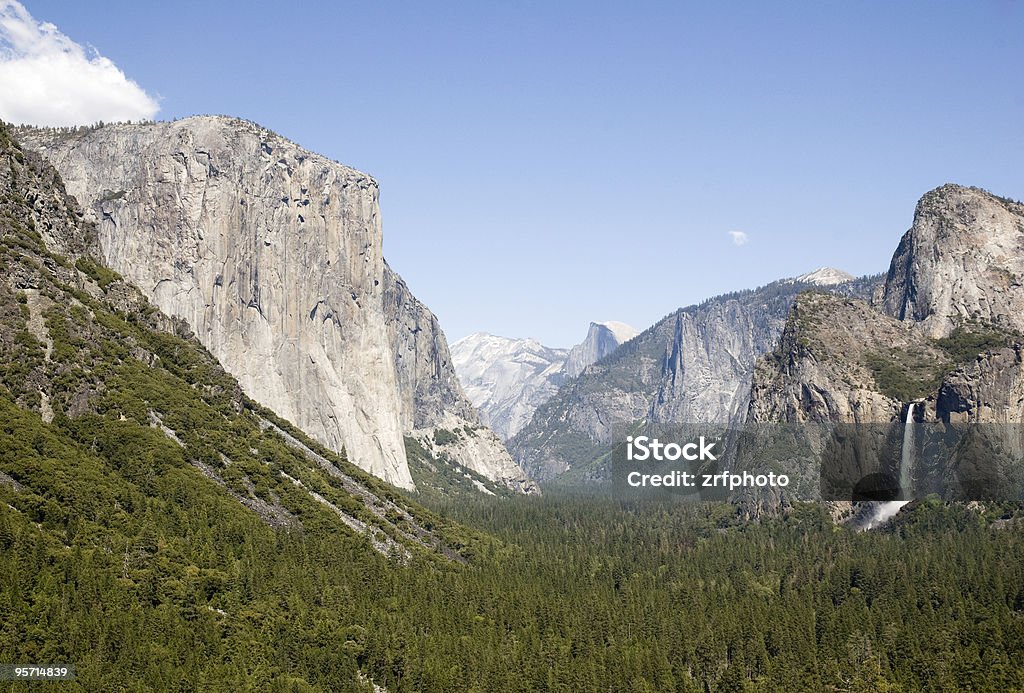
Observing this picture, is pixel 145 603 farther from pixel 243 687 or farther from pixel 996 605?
pixel 996 605

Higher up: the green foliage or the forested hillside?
the green foliage

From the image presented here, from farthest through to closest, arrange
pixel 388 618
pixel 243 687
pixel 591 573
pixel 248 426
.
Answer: pixel 591 573
pixel 248 426
pixel 388 618
pixel 243 687

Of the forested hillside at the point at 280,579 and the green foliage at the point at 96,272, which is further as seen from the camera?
the green foliage at the point at 96,272

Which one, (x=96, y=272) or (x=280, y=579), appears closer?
(x=280, y=579)

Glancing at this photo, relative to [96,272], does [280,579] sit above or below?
below

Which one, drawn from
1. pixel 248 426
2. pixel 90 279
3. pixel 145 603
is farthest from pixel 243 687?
pixel 90 279

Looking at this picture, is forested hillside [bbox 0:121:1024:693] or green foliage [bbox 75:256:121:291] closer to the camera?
forested hillside [bbox 0:121:1024:693]

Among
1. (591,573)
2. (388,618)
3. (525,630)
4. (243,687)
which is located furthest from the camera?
(591,573)

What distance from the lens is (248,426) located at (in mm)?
143250

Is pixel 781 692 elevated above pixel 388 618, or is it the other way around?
pixel 388 618

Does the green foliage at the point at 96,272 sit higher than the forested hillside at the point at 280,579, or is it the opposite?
the green foliage at the point at 96,272

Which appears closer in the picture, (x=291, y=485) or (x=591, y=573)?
(x=291, y=485)

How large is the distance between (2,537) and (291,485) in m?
49.8

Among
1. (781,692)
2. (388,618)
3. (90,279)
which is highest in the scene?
(90,279)
